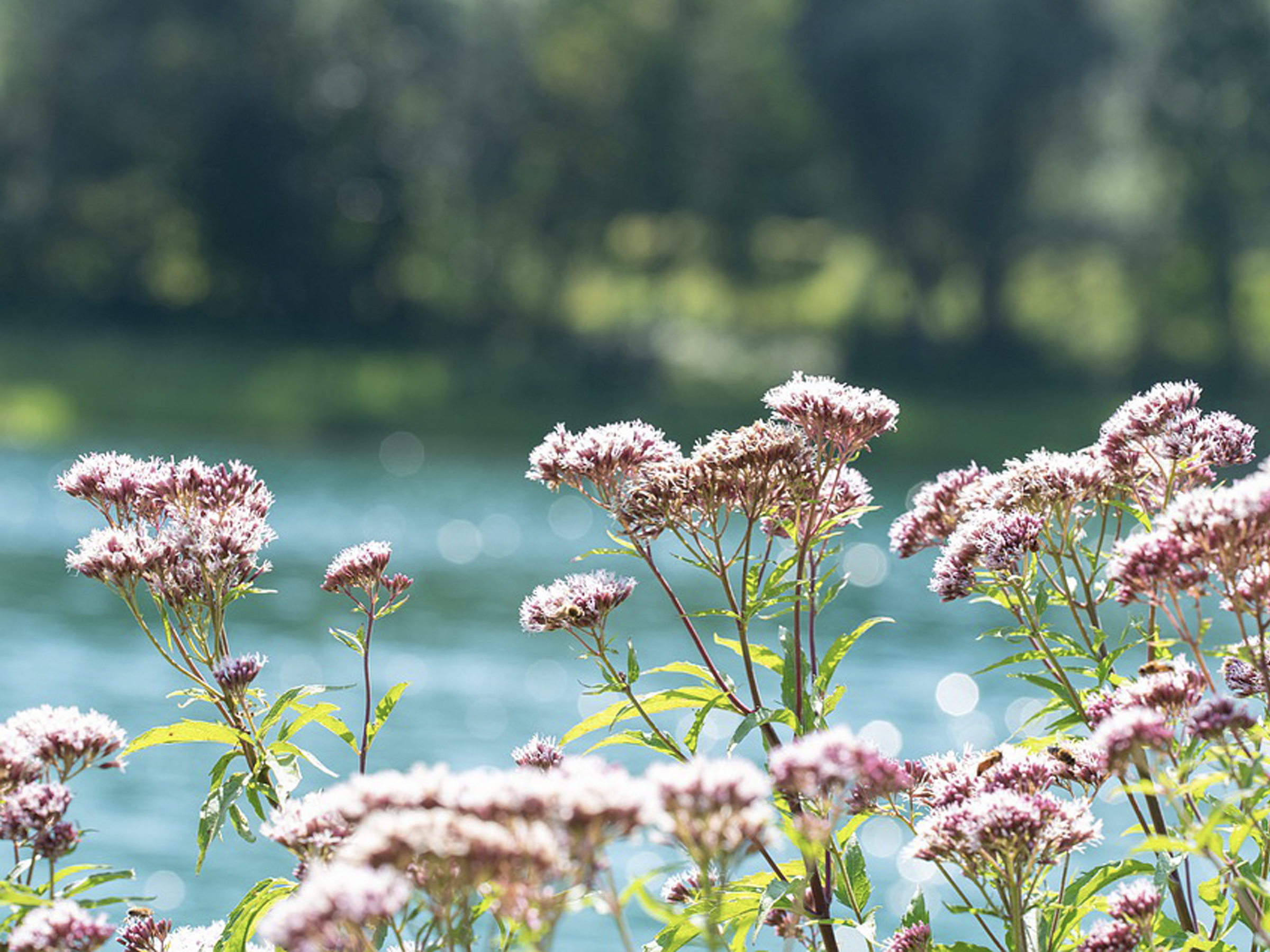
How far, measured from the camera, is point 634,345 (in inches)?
2064

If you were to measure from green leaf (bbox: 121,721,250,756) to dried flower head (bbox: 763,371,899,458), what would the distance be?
1.27 meters

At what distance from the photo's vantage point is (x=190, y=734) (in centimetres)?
375

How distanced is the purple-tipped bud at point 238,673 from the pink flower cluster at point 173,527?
147mm

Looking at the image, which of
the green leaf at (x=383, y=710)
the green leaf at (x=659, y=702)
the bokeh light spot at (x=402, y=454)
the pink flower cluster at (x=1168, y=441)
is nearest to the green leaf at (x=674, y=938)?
the green leaf at (x=659, y=702)

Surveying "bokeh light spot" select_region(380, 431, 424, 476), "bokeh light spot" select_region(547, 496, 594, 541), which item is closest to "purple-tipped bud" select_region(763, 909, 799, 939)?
"bokeh light spot" select_region(547, 496, 594, 541)

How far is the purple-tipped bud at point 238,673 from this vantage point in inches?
142

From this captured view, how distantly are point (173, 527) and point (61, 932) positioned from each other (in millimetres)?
1282

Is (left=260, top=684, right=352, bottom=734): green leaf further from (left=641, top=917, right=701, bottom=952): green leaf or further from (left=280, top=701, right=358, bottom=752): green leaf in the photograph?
(left=641, top=917, right=701, bottom=952): green leaf

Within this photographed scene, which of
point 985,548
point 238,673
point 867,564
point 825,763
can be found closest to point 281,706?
point 238,673

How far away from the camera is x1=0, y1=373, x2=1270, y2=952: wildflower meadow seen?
7.54 ft

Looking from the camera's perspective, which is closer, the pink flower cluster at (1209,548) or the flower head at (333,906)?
the flower head at (333,906)

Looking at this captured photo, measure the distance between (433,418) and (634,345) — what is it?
8.01 m

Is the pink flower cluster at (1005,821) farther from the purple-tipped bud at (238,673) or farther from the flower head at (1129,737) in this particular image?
the purple-tipped bud at (238,673)

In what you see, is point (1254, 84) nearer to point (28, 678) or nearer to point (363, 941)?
point (28, 678)
